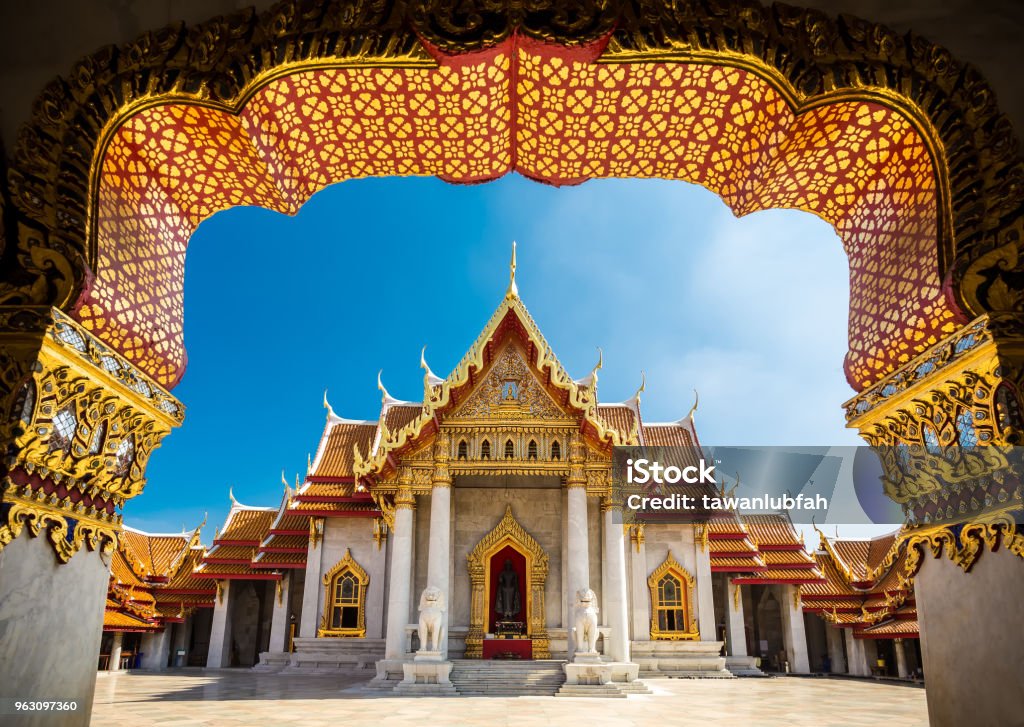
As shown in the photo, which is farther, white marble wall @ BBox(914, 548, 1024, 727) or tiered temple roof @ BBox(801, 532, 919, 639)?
tiered temple roof @ BBox(801, 532, 919, 639)

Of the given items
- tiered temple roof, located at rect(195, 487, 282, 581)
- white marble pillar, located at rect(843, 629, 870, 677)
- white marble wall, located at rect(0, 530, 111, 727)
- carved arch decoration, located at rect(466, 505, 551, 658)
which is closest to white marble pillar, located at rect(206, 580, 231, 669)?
tiered temple roof, located at rect(195, 487, 282, 581)

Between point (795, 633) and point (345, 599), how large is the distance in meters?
13.5

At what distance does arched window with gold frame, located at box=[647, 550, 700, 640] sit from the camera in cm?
1786

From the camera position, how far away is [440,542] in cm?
1400

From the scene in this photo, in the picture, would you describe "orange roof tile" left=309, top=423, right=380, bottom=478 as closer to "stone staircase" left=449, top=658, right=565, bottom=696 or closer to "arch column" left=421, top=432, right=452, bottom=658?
"arch column" left=421, top=432, right=452, bottom=658

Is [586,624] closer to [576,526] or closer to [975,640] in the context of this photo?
[576,526]

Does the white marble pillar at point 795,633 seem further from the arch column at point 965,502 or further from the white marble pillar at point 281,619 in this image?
the arch column at point 965,502

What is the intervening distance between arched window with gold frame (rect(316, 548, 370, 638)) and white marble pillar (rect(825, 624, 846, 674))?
606 inches

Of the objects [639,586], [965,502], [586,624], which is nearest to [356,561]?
[639,586]

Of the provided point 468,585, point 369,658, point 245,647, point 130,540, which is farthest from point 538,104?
point 130,540

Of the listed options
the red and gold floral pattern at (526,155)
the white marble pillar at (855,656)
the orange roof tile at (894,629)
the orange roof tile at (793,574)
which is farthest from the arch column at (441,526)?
the white marble pillar at (855,656)

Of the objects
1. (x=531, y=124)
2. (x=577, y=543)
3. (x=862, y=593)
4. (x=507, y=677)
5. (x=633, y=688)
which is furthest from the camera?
(x=862, y=593)

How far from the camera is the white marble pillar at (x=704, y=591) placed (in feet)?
58.7

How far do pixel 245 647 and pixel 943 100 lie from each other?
24494mm
